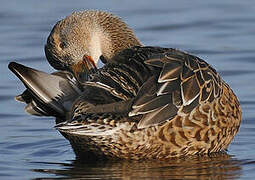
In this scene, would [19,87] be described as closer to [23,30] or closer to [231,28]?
[23,30]

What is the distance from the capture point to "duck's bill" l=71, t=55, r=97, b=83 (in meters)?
8.62

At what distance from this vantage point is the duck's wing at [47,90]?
7863 mm

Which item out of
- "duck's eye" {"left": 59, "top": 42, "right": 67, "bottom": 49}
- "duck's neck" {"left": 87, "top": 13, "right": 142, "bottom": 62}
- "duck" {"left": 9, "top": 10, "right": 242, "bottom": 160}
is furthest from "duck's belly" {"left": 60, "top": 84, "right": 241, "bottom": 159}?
"duck's neck" {"left": 87, "top": 13, "right": 142, "bottom": 62}

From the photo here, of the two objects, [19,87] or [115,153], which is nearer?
[115,153]

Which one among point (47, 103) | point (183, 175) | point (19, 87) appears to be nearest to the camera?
point (183, 175)

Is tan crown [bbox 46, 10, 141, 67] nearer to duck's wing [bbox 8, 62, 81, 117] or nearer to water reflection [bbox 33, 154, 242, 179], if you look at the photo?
duck's wing [bbox 8, 62, 81, 117]

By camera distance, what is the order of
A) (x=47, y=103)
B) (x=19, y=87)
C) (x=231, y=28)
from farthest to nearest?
(x=231, y=28) < (x=19, y=87) < (x=47, y=103)

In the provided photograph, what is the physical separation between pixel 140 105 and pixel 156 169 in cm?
67

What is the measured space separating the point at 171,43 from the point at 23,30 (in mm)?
2404

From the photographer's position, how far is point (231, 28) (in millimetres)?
13352

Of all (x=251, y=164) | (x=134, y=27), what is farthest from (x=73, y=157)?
(x=134, y=27)

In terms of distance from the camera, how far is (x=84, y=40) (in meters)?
9.19

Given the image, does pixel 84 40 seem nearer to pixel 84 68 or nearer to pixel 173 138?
pixel 84 68

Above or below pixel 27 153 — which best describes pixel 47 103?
above
